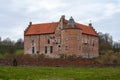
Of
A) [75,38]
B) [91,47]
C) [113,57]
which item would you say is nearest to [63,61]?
[113,57]

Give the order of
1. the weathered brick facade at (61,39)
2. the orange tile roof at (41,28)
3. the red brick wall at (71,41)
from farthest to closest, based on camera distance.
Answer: the orange tile roof at (41,28)
the weathered brick facade at (61,39)
the red brick wall at (71,41)

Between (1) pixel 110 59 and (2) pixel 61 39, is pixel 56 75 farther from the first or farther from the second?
(2) pixel 61 39

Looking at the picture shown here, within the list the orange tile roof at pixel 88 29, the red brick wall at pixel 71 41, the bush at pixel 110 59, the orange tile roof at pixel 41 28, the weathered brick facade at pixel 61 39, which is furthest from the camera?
the orange tile roof at pixel 88 29

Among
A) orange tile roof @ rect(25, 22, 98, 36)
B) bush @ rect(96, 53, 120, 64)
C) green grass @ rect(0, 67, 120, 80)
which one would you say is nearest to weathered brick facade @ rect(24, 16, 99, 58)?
orange tile roof @ rect(25, 22, 98, 36)

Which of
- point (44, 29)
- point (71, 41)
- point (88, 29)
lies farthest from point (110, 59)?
point (88, 29)

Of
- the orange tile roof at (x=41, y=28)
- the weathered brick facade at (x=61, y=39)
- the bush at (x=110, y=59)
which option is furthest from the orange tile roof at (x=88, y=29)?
the bush at (x=110, y=59)

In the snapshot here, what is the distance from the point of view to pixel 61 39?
68562 millimetres

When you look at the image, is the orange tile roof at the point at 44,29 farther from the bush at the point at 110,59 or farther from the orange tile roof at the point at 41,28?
the bush at the point at 110,59

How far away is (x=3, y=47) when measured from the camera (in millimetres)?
74688

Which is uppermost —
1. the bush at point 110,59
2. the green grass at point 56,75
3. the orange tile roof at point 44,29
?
the orange tile roof at point 44,29

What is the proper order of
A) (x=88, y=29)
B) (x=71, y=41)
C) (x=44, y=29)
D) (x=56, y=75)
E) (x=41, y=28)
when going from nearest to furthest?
1. (x=56, y=75)
2. (x=71, y=41)
3. (x=44, y=29)
4. (x=41, y=28)
5. (x=88, y=29)

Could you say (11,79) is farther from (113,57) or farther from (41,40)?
(41,40)

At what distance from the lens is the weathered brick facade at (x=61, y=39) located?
67.1 meters

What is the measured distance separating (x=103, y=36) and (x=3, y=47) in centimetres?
5980
